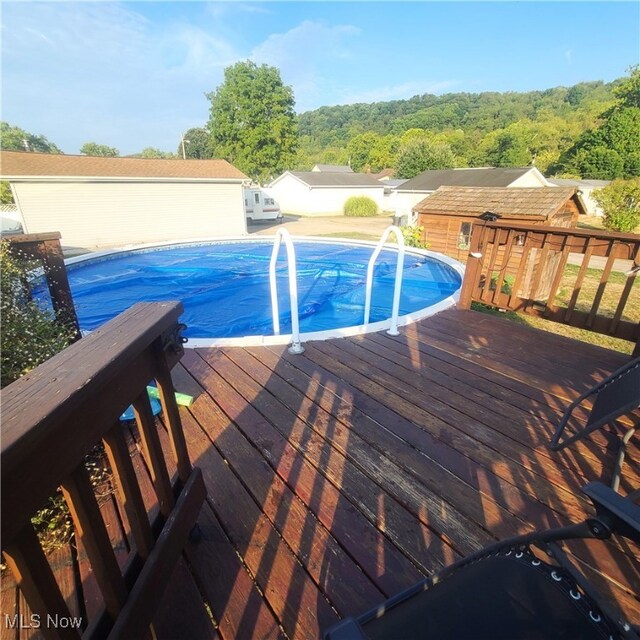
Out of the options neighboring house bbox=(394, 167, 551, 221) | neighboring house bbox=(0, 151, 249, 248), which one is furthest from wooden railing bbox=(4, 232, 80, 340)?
neighboring house bbox=(394, 167, 551, 221)

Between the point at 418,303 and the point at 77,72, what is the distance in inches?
336

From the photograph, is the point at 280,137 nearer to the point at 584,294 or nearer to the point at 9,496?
the point at 584,294

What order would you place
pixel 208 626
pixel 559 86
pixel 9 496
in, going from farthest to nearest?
pixel 559 86 → pixel 208 626 → pixel 9 496

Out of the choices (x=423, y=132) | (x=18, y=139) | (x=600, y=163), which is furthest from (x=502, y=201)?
(x=18, y=139)

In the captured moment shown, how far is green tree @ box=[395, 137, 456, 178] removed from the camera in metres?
36.2

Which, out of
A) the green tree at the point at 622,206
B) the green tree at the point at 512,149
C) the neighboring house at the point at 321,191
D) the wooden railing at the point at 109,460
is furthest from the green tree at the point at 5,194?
the green tree at the point at 512,149

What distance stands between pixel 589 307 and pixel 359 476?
7802 mm

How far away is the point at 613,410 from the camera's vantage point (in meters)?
1.75

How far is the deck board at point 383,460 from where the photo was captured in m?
1.44

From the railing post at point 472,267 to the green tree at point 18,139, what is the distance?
5791 cm

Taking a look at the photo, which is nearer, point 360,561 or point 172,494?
point 172,494

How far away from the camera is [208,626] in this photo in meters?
1.23

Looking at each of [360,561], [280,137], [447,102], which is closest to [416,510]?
[360,561]

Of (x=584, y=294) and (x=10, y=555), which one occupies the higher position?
(x=10, y=555)
